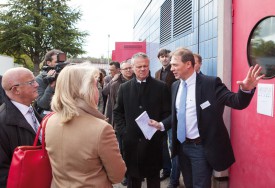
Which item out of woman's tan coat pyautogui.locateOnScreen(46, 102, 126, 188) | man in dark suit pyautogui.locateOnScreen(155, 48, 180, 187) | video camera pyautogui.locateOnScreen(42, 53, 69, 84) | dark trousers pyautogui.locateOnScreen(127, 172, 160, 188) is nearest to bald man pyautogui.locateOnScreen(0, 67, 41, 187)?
woman's tan coat pyautogui.locateOnScreen(46, 102, 126, 188)

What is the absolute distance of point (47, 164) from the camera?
2.14 meters

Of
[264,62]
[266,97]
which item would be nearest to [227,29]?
[264,62]

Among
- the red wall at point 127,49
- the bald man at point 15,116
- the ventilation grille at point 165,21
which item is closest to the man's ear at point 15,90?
the bald man at point 15,116

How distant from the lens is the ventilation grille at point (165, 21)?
7.07 meters

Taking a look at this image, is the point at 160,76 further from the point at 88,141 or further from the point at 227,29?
the point at 88,141

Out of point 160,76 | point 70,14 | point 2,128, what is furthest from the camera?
point 70,14

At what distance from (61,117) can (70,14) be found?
26948mm

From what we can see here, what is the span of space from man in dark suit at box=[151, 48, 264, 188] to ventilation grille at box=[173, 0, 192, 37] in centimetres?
239

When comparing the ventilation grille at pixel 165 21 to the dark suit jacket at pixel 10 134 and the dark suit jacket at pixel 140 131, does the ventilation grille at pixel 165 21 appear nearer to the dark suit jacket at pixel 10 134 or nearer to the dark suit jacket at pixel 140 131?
the dark suit jacket at pixel 140 131

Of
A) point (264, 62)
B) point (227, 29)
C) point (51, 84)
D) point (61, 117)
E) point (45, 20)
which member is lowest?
point (61, 117)

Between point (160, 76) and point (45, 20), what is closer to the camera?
point (160, 76)

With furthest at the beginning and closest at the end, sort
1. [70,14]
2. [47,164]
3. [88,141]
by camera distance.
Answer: [70,14] → [47,164] → [88,141]

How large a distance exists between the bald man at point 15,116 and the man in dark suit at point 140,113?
3.75 ft

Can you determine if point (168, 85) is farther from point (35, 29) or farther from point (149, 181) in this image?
point (35, 29)
